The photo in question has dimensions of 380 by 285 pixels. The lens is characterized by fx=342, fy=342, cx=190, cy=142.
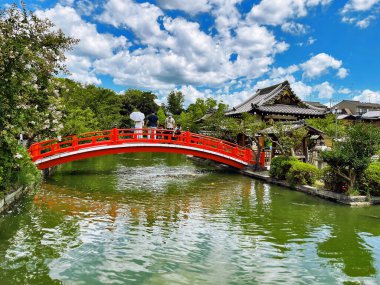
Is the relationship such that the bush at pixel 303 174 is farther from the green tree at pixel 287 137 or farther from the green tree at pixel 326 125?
the green tree at pixel 326 125

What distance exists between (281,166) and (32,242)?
13.7 meters

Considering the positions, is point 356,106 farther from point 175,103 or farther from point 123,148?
point 123,148

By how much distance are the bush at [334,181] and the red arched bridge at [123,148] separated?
7.64 metres

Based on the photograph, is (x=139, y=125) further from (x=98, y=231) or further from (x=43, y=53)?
(x=98, y=231)

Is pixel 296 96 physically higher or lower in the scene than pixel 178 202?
higher

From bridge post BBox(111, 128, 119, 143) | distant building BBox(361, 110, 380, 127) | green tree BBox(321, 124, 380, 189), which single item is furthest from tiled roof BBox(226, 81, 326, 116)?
distant building BBox(361, 110, 380, 127)

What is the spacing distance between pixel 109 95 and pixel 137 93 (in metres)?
23.6

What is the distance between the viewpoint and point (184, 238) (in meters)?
9.74

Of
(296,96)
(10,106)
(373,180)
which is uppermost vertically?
(296,96)

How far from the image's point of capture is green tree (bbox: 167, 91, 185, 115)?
8719 cm

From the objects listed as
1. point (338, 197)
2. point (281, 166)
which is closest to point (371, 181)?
point (338, 197)

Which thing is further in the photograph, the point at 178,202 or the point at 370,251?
the point at 178,202

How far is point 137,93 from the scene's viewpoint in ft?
239

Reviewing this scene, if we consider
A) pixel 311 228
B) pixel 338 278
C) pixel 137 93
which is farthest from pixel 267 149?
pixel 137 93
